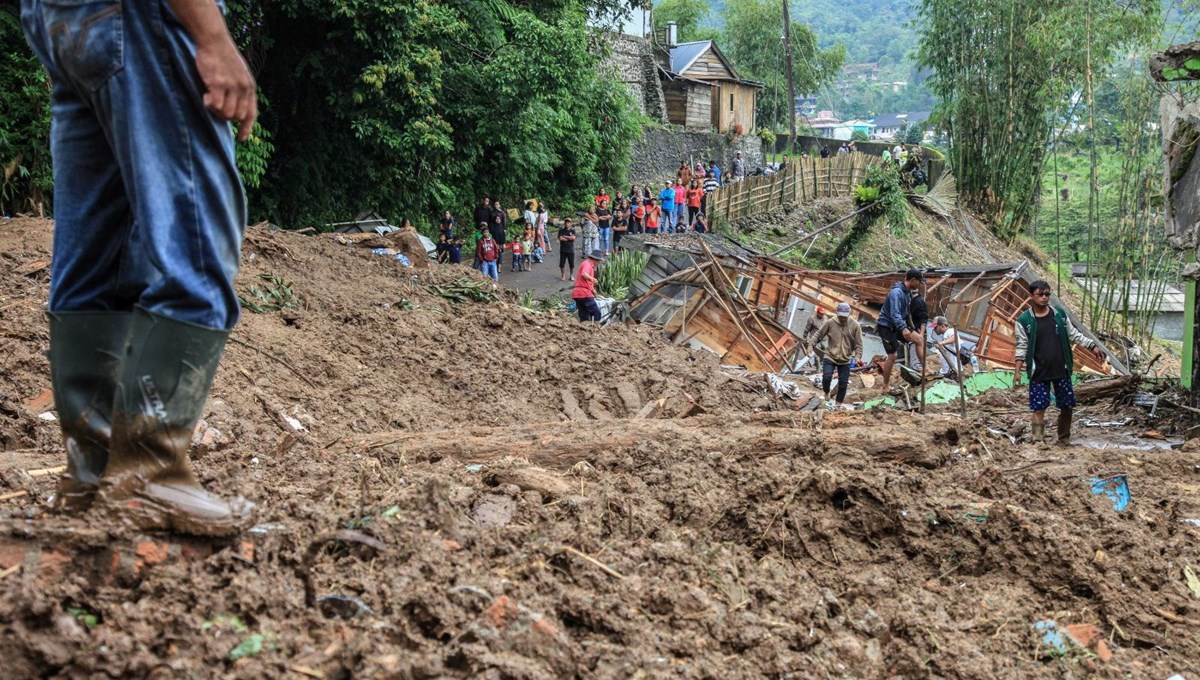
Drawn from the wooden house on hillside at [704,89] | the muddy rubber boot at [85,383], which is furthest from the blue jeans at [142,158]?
the wooden house on hillside at [704,89]

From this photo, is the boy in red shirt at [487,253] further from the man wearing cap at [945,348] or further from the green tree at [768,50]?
the green tree at [768,50]

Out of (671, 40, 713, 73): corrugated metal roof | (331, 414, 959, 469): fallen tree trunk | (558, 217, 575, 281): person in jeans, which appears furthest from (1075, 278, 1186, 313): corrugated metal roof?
(671, 40, 713, 73): corrugated metal roof

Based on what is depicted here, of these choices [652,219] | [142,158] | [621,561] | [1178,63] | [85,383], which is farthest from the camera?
[652,219]

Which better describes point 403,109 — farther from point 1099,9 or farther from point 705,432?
point 1099,9

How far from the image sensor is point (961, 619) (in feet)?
9.40

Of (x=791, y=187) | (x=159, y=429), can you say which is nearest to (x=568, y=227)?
(x=791, y=187)

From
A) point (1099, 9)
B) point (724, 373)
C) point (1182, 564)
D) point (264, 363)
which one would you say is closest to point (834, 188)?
point (1099, 9)

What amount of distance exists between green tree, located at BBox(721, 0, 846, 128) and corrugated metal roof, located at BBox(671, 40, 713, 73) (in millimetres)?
19879

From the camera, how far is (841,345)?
1265cm

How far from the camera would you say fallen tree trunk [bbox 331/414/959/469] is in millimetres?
4527

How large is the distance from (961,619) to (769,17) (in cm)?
7354

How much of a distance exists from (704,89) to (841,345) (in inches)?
1520

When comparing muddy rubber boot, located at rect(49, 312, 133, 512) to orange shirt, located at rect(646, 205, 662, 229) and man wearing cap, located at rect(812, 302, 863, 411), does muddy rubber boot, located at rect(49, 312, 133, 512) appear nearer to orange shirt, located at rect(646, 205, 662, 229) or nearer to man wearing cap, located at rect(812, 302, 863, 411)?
man wearing cap, located at rect(812, 302, 863, 411)

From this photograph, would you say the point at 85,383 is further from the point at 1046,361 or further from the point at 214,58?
the point at 1046,361
